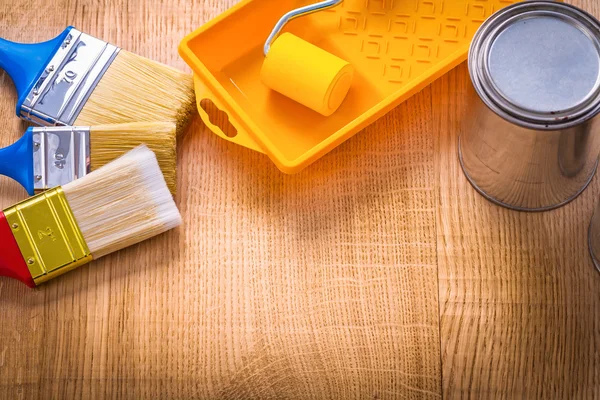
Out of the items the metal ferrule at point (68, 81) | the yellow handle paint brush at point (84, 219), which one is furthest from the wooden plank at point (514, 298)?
the metal ferrule at point (68, 81)

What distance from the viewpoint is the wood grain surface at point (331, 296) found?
37.0 inches

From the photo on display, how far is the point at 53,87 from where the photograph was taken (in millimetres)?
1002

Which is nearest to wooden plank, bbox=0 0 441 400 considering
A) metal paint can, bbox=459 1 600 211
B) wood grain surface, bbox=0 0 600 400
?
wood grain surface, bbox=0 0 600 400

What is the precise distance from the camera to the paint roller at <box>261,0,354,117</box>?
3.18 feet

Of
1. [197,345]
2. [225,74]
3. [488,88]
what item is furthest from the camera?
[225,74]

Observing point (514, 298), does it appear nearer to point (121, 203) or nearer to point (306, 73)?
point (306, 73)

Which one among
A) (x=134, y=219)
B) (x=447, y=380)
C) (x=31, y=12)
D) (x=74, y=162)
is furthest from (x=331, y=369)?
(x=31, y=12)

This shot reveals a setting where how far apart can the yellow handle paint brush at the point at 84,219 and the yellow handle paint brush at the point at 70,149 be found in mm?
23

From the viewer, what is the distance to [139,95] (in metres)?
1.01

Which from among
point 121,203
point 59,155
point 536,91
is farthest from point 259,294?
point 536,91

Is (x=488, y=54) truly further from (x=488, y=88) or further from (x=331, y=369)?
(x=331, y=369)

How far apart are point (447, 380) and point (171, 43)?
59cm

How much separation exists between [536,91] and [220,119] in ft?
1.38

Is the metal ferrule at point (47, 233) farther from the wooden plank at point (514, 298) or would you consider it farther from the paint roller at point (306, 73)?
the wooden plank at point (514, 298)
